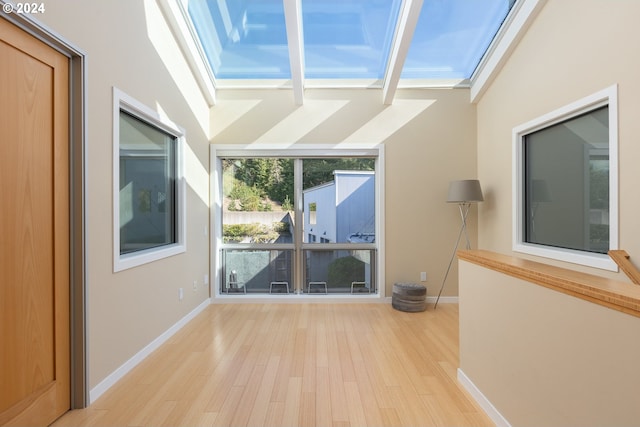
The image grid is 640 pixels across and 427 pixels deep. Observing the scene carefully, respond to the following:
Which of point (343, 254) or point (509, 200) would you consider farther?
point (343, 254)

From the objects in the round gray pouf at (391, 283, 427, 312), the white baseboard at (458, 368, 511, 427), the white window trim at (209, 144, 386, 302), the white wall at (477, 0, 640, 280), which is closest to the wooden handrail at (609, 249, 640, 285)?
the white wall at (477, 0, 640, 280)

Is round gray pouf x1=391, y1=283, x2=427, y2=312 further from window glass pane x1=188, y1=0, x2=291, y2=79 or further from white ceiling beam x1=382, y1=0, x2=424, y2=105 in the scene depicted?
window glass pane x1=188, y1=0, x2=291, y2=79

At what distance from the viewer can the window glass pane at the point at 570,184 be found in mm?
2486

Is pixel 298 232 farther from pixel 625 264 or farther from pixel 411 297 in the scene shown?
pixel 625 264

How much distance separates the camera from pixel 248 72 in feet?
13.4

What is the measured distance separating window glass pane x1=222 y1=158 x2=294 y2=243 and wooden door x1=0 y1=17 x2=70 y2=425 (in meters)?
2.55

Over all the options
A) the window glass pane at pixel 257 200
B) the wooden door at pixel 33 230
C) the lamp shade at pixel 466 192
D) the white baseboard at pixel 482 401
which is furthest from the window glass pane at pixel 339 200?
the wooden door at pixel 33 230

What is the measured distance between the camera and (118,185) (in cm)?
237

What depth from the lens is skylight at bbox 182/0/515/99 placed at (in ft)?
10.3

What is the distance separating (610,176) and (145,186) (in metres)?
3.72

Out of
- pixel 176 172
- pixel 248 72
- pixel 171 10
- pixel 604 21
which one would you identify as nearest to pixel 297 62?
pixel 248 72

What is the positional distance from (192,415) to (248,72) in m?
3.71

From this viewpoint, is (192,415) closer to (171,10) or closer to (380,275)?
(380,275)

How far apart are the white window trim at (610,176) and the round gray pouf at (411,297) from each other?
1.16 m
